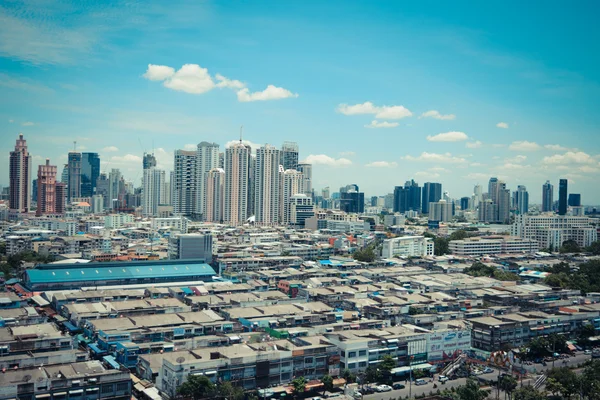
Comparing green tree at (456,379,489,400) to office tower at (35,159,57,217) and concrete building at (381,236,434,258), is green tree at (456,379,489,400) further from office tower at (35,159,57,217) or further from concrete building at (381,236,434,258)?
office tower at (35,159,57,217)

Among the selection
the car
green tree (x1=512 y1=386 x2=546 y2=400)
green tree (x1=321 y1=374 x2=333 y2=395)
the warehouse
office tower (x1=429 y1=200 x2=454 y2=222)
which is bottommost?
the car

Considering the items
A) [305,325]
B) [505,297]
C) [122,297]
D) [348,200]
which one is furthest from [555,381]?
[348,200]

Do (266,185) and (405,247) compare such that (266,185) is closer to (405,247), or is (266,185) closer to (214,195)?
(214,195)

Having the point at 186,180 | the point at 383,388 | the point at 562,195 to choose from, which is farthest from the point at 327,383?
the point at 562,195

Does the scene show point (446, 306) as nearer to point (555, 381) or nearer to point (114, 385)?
point (555, 381)

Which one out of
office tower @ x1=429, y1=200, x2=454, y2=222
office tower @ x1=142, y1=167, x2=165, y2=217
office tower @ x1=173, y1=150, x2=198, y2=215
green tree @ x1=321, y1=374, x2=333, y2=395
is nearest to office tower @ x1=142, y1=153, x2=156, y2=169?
office tower @ x1=142, y1=167, x2=165, y2=217

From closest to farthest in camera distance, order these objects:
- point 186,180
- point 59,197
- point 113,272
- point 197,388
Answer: point 197,388
point 113,272
point 59,197
point 186,180
